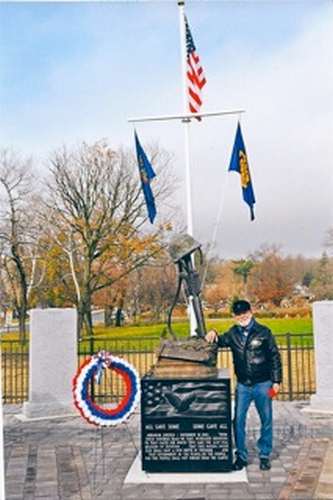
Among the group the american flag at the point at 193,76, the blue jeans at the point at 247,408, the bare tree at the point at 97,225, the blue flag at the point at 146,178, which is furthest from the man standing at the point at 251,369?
the bare tree at the point at 97,225

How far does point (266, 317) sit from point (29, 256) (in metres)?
14.0

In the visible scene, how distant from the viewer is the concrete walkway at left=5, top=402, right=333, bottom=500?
15.6 feet

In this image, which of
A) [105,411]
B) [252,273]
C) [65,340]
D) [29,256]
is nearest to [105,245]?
[29,256]

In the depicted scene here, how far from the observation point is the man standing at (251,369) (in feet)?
16.6

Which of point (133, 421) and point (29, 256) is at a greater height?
point (29, 256)

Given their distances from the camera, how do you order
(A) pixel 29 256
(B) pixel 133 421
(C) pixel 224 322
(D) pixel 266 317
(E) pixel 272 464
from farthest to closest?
(D) pixel 266 317 → (C) pixel 224 322 → (A) pixel 29 256 → (B) pixel 133 421 → (E) pixel 272 464

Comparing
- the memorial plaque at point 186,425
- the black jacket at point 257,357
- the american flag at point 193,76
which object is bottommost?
the memorial plaque at point 186,425

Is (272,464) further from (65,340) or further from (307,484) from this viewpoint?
(65,340)

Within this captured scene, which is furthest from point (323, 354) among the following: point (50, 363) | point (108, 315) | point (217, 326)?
point (108, 315)

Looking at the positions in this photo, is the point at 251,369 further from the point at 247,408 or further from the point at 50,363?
the point at 50,363

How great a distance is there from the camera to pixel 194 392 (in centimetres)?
509

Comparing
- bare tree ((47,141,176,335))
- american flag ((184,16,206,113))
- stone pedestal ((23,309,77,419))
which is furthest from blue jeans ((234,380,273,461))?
bare tree ((47,141,176,335))

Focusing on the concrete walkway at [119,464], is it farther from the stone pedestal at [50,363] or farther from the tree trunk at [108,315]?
the tree trunk at [108,315]

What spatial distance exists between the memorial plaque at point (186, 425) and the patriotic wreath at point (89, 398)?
55 cm
